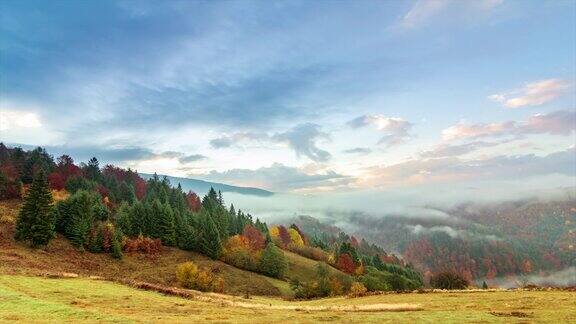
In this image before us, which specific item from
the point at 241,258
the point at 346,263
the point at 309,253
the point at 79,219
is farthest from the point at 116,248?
the point at 309,253

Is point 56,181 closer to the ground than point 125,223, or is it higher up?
higher up

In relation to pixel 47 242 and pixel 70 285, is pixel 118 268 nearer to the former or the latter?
pixel 47 242

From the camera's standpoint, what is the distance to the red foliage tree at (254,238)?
161m

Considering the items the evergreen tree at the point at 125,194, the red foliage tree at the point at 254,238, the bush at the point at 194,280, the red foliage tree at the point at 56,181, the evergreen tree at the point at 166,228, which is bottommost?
the bush at the point at 194,280

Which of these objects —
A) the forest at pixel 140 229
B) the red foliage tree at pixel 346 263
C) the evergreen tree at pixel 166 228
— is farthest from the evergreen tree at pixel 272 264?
the red foliage tree at pixel 346 263

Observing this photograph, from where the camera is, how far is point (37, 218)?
94688 mm

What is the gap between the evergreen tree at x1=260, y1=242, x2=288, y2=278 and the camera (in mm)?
130875

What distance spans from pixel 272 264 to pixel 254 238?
47.1 m

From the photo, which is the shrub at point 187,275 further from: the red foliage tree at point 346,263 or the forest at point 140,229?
the red foliage tree at point 346,263

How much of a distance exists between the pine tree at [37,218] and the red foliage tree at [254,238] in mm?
71768

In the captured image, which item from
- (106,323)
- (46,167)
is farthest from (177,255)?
(106,323)

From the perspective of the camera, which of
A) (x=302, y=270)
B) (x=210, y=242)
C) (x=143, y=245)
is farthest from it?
(x=302, y=270)

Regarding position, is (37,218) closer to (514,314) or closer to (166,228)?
(166,228)

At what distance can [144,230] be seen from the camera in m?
127
